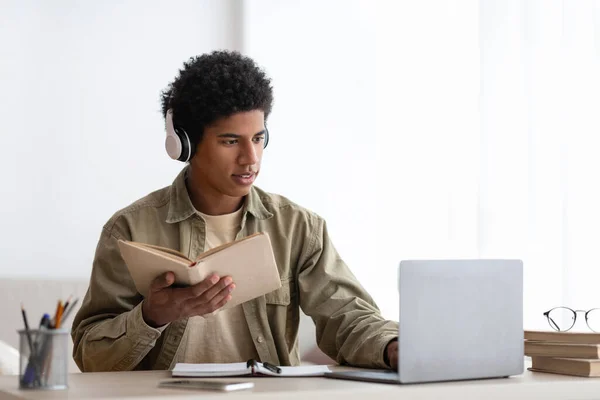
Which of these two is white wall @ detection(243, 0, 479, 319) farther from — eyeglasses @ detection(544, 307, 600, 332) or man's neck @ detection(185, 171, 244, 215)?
man's neck @ detection(185, 171, 244, 215)

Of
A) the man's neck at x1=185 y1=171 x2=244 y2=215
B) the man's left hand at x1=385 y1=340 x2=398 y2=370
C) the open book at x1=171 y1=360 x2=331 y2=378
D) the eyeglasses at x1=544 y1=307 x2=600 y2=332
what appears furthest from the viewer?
the eyeglasses at x1=544 y1=307 x2=600 y2=332

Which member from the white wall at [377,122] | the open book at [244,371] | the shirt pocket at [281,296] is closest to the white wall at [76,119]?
the white wall at [377,122]

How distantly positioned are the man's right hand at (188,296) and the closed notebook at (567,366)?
0.54m

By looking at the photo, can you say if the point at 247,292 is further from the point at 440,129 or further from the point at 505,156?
the point at 440,129

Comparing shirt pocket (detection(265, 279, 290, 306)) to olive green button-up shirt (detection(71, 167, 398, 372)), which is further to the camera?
shirt pocket (detection(265, 279, 290, 306))

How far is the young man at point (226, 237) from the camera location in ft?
5.69

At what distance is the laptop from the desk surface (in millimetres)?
25


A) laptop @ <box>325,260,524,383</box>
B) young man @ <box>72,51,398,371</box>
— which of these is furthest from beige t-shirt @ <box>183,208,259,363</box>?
laptop @ <box>325,260,524,383</box>

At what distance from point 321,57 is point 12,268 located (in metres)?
1.46

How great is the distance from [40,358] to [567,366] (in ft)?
2.71

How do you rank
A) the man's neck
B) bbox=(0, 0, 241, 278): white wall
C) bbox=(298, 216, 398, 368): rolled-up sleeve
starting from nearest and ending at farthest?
bbox=(298, 216, 398, 368): rolled-up sleeve
the man's neck
bbox=(0, 0, 241, 278): white wall

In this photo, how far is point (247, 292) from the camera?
1.49 meters

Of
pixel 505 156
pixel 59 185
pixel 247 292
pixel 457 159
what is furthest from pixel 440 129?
pixel 247 292

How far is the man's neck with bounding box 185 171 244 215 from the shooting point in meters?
1.86
